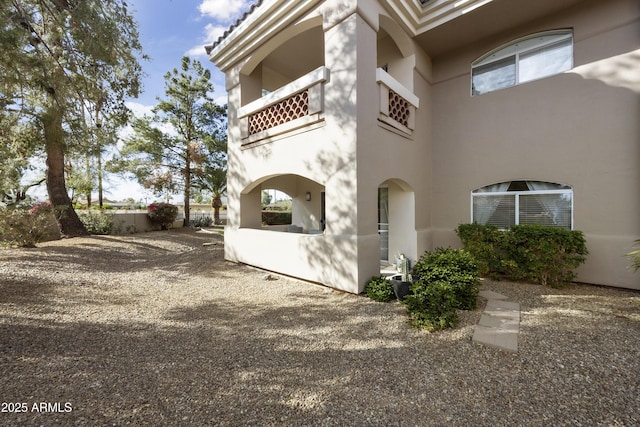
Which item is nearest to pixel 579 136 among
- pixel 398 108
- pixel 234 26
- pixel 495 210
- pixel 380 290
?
pixel 495 210

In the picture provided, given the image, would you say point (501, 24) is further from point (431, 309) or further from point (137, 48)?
point (137, 48)

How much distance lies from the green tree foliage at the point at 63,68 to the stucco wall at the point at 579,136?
9.25m

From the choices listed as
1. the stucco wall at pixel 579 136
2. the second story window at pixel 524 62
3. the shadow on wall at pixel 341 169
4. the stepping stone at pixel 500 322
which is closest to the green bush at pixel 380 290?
the shadow on wall at pixel 341 169

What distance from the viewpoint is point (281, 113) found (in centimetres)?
732

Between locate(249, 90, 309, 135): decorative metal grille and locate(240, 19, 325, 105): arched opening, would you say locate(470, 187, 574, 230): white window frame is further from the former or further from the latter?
locate(240, 19, 325, 105): arched opening

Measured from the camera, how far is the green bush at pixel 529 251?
234 inches

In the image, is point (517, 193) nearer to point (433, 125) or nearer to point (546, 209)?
point (546, 209)

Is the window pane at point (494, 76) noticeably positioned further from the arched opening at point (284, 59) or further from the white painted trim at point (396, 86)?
the arched opening at point (284, 59)

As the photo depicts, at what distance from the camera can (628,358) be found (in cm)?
331

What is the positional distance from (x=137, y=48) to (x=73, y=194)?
50.3 feet

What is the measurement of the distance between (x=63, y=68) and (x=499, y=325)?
10.9 m

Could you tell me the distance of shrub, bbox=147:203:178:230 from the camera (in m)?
17.3

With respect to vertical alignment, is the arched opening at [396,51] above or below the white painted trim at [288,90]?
above

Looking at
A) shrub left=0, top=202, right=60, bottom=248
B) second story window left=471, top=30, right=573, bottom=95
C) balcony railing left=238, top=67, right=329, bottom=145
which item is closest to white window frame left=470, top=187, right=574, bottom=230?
second story window left=471, top=30, right=573, bottom=95
